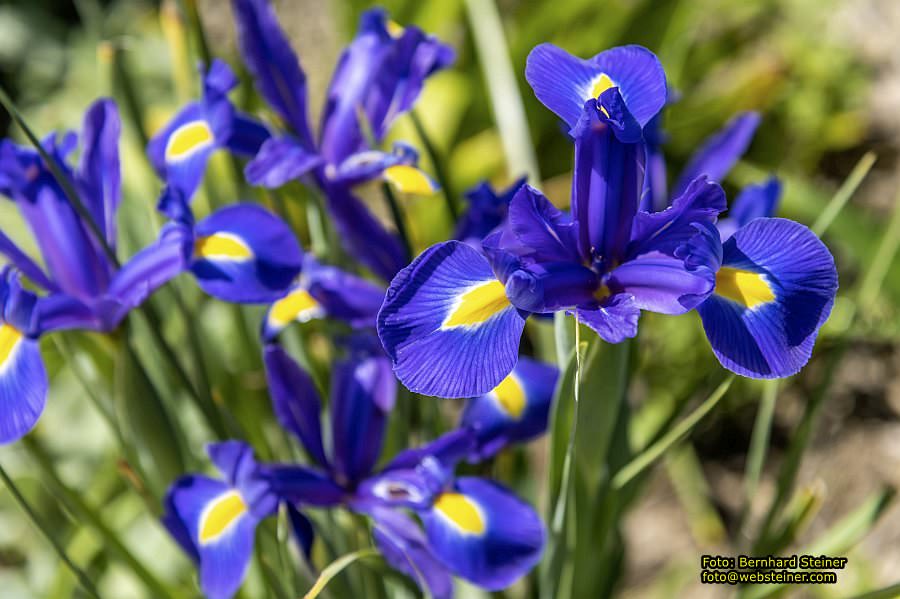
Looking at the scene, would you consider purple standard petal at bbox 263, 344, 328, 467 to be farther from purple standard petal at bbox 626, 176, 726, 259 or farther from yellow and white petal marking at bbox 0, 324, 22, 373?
purple standard petal at bbox 626, 176, 726, 259

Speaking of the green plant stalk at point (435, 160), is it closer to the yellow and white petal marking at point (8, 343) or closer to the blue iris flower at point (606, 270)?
the blue iris flower at point (606, 270)

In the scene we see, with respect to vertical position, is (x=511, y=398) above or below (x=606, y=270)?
below

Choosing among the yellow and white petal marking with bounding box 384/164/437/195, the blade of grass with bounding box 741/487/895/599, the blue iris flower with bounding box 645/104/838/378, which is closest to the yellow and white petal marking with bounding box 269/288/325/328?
the yellow and white petal marking with bounding box 384/164/437/195

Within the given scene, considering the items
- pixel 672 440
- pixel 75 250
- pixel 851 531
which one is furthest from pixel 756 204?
pixel 75 250

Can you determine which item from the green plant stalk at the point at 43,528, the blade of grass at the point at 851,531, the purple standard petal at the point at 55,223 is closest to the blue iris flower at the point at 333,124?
the purple standard petal at the point at 55,223

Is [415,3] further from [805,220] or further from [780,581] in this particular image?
[780,581]

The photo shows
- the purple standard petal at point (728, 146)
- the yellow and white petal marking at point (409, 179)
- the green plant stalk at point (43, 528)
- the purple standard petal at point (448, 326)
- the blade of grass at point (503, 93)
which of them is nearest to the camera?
the purple standard petal at point (448, 326)

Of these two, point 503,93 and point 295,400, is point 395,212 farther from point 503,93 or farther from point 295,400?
point 503,93
